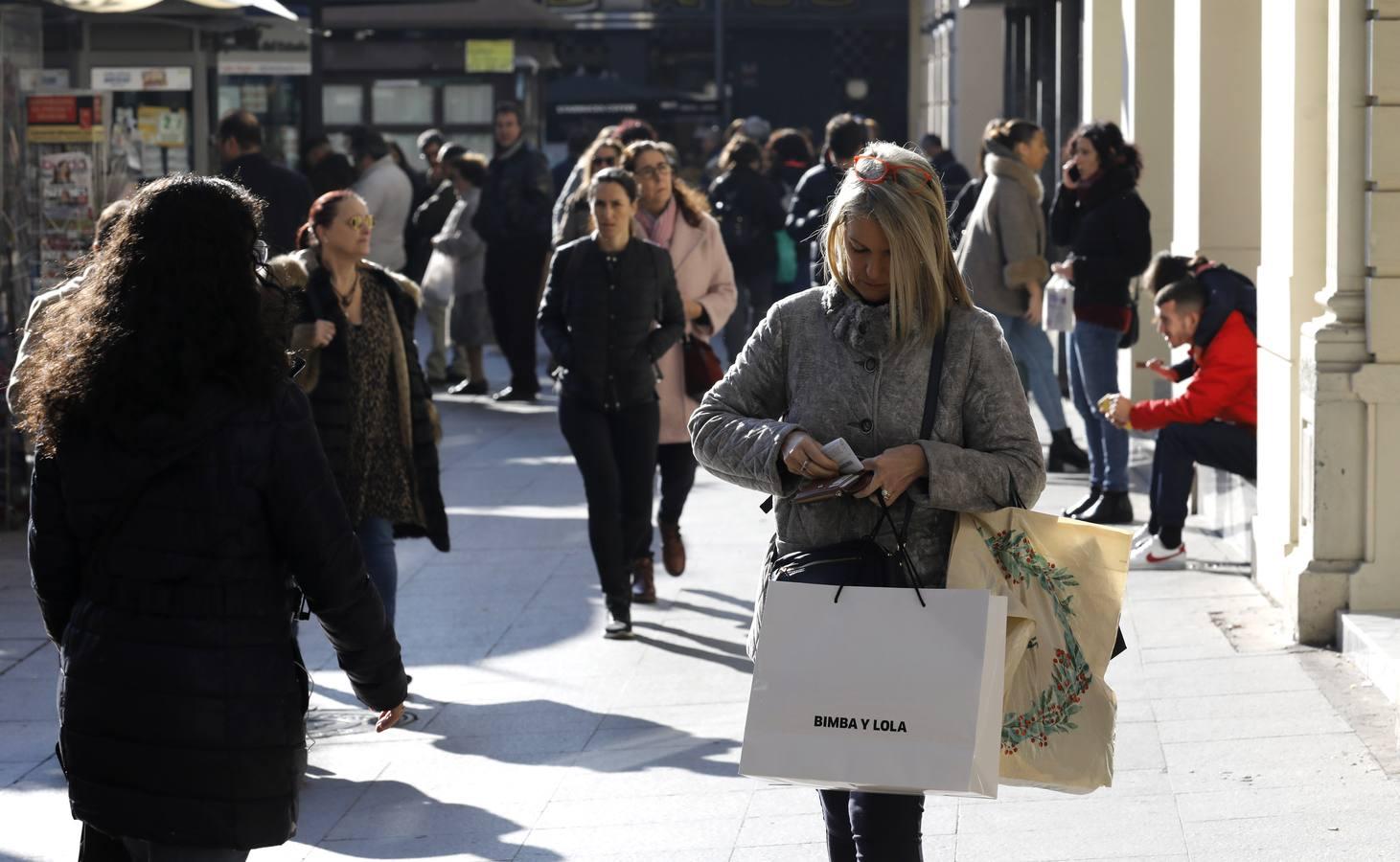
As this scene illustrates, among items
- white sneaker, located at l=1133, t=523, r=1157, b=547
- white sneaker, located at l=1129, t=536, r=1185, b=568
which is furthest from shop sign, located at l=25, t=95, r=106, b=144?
white sneaker, located at l=1129, t=536, r=1185, b=568

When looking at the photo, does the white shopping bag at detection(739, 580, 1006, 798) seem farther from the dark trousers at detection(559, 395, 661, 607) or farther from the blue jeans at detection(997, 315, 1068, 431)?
the blue jeans at detection(997, 315, 1068, 431)

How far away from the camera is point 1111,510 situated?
9961mm

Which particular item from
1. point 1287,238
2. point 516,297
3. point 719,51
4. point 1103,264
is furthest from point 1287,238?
point 719,51

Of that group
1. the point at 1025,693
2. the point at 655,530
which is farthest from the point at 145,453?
the point at 655,530

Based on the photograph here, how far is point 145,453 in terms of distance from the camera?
3.48 m

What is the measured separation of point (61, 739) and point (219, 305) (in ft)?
2.64

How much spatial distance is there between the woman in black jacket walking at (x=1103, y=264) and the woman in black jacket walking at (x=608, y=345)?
107 inches

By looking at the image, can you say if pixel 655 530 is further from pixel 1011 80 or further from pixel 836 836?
pixel 1011 80

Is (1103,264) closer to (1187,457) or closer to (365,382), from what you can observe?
(1187,457)

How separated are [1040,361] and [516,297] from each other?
5.20 metres

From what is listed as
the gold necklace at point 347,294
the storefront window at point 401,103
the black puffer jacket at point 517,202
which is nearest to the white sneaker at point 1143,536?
the gold necklace at point 347,294

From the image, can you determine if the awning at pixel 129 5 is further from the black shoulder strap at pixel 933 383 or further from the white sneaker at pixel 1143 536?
the black shoulder strap at pixel 933 383

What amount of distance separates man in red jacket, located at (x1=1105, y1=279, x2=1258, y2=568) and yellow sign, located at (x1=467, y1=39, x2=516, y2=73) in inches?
594

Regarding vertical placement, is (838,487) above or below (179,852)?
above
